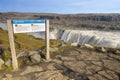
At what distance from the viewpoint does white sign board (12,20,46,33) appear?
6070 mm

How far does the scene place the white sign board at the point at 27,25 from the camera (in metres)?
6.07

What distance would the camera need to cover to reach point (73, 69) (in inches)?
246

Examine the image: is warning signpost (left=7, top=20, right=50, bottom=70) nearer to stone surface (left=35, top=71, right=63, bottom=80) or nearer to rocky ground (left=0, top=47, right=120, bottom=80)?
rocky ground (left=0, top=47, right=120, bottom=80)

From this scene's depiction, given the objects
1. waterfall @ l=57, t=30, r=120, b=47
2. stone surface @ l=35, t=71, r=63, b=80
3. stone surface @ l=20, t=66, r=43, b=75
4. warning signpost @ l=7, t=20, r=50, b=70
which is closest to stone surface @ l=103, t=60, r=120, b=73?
stone surface @ l=35, t=71, r=63, b=80

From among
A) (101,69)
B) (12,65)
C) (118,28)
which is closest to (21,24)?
(12,65)

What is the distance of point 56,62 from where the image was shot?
23.0ft

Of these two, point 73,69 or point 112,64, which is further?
point 112,64

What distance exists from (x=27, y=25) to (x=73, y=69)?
2.51 metres

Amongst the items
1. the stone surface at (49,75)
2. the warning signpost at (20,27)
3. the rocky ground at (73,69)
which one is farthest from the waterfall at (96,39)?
the stone surface at (49,75)

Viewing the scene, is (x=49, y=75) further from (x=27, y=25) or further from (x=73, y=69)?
(x=27, y=25)

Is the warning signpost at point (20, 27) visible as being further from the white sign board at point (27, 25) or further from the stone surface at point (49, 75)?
the stone surface at point (49, 75)

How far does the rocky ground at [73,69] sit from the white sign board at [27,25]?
1.49 metres

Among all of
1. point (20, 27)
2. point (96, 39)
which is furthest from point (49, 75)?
point (96, 39)

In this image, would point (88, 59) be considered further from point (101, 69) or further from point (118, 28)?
point (118, 28)
